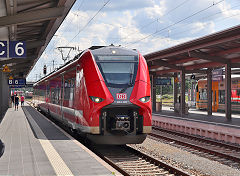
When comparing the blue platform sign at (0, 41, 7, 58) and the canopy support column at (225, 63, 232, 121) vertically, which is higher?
the blue platform sign at (0, 41, 7, 58)

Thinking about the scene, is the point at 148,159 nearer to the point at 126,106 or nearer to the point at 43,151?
the point at 126,106

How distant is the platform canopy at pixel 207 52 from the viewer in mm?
13812

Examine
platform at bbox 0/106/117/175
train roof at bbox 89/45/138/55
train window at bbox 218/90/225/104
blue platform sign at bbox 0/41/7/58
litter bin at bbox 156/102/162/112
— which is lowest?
platform at bbox 0/106/117/175

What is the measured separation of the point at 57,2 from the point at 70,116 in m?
4.12

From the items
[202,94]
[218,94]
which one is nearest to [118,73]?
[218,94]

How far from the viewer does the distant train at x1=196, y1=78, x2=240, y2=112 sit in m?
26.3

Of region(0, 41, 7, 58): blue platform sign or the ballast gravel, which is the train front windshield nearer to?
the ballast gravel

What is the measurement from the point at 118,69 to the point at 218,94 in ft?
68.3

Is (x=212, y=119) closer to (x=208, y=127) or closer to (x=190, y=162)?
(x=208, y=127)

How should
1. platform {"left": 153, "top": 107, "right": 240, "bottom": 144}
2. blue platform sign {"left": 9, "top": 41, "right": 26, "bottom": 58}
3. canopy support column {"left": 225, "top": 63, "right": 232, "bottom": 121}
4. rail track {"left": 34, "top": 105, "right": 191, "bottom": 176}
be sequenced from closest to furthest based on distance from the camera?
1. rail track {"left": 34, "top": 105, "right": 191, "bottom": 176}
2. blue platform sign {"left": 9, "top": 41, "right": 26, "bottom": 58}
3. platform {"left": 153, "top": 107, "right": 240, "bottom": 144}
4. canopy support column {"left": 225, "top": 63, "right": 232, "bottom": 121}

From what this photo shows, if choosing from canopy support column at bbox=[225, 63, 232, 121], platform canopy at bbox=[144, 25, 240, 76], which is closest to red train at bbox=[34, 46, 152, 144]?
platform canopy at bbox=[144, 25, 240, 76]

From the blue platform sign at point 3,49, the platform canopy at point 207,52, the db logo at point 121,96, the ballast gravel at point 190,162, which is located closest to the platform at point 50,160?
the db logo at point 121,96

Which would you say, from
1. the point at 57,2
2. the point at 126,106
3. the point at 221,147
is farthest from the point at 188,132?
the point at 57,2

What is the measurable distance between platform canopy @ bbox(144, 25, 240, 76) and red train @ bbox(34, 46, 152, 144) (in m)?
5.14
